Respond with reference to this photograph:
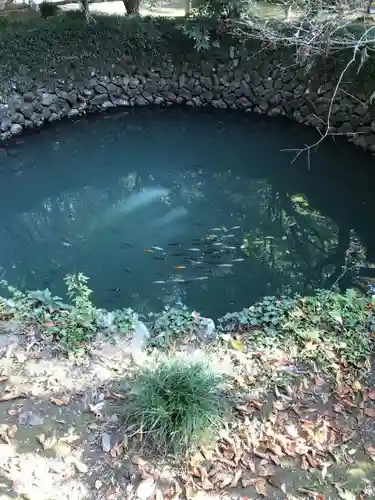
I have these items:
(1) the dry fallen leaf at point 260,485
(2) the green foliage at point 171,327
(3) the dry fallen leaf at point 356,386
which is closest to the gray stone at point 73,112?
(2) the green foliage at point 171,327

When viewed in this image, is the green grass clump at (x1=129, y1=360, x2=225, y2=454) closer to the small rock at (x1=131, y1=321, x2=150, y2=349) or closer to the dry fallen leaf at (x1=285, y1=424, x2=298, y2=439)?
the dry fallen leaf at (x1=285, y1=424, x2=298, y2=439)

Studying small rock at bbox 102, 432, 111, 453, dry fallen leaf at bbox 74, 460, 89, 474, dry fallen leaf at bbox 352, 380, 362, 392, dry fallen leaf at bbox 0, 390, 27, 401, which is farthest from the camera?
dry fallen leaf at bbox 352, 380, 362, 392

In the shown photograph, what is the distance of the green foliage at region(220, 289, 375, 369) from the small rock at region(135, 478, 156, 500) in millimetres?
1476

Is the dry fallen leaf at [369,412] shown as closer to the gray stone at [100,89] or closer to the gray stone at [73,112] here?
the gray stone at [73,112]

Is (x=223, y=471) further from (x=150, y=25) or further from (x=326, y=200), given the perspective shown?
(x=150, y=25)

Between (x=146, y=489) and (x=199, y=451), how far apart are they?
1.32 ft

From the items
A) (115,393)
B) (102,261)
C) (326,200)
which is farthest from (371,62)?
(115,393)

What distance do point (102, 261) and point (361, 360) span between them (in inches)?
127

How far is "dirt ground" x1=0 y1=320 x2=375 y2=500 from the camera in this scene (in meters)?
3.18

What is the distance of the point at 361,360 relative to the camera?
4039mm

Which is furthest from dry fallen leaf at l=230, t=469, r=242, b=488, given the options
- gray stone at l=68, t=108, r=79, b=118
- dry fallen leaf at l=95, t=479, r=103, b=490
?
gray stone at l=68, t=108, r=79, b=118

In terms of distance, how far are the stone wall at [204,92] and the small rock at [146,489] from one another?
280 inches

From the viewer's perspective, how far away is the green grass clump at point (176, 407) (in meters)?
3.32

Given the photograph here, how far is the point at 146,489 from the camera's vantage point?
3.15 meters
